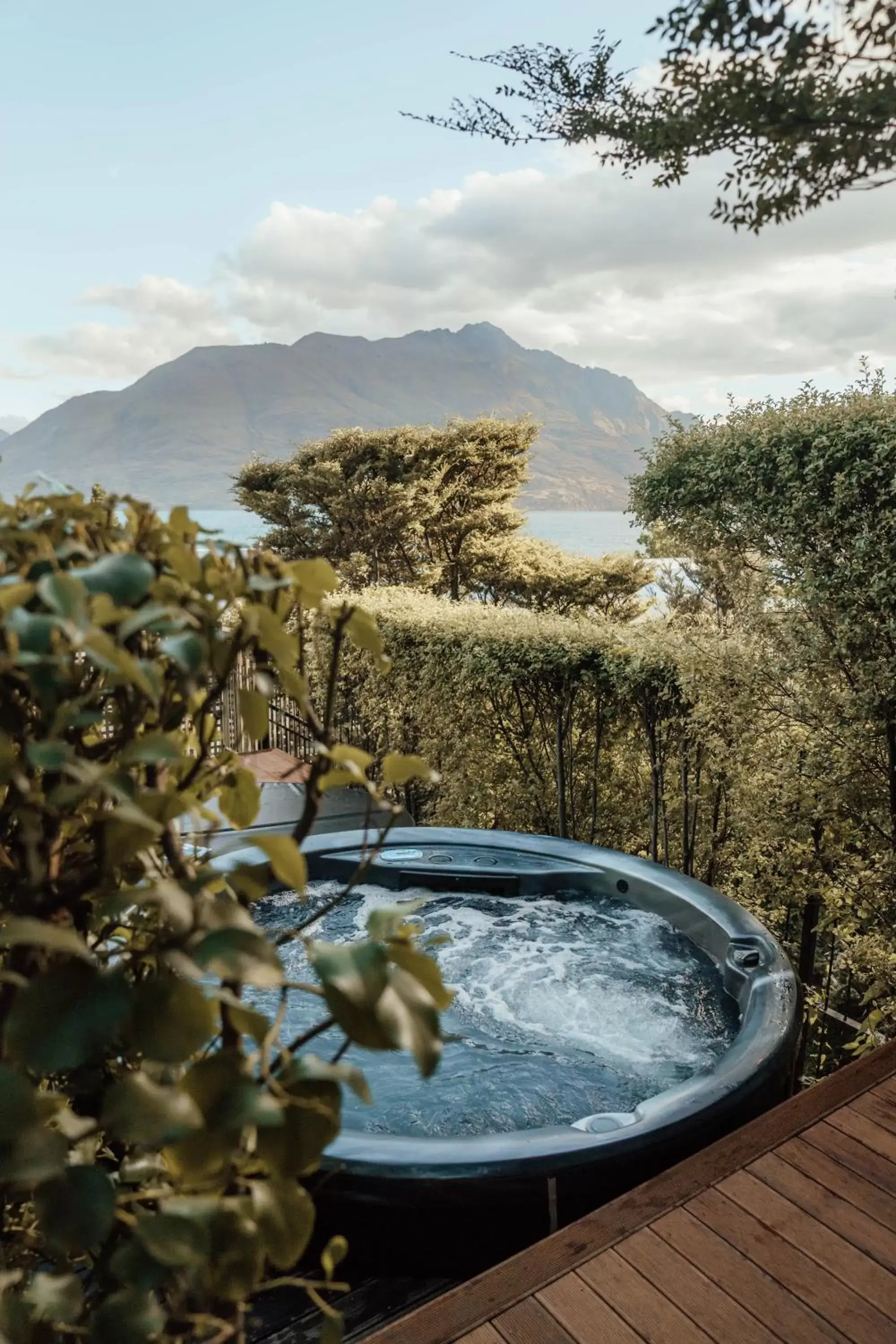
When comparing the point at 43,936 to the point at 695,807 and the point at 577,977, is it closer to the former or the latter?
the point at 577,977

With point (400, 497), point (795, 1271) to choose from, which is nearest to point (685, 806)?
point (795, 1271)

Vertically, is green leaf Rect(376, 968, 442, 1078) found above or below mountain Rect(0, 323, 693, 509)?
below

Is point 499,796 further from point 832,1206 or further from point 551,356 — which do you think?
point 551,356

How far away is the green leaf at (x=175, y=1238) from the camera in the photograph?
0.39 m

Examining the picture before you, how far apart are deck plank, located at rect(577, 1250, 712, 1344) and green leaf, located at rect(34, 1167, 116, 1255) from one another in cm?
130

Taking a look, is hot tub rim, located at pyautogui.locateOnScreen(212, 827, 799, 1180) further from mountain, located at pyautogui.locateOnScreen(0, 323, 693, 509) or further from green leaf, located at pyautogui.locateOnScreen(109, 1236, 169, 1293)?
mountain, located at pyautogui.locateOnScreen(0, 323, 693, 509)

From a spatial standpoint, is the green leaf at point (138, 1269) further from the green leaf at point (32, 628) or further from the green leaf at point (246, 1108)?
the green leaf at point (32, 628)

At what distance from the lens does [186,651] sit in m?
0.45

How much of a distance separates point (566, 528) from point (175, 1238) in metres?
27.7

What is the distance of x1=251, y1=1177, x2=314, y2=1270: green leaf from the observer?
0.43 metres

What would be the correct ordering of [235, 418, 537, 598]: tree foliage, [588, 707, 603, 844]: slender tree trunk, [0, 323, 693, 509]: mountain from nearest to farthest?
[588, 707, 603, 844]: slender tree trunk, [235, 418, 537, 598]: tree foliage, [0, 323, 693, 509]: mountain

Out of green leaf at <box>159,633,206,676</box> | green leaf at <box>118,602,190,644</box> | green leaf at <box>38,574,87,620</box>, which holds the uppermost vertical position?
green leaf at <box>38,574,87,620</box>

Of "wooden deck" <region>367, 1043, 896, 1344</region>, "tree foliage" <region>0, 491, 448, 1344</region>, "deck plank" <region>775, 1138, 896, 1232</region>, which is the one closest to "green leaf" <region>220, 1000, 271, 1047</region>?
"tree foliage" <region>0, 491, 448, 1344</region>

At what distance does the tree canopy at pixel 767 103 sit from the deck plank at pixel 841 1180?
297cm
